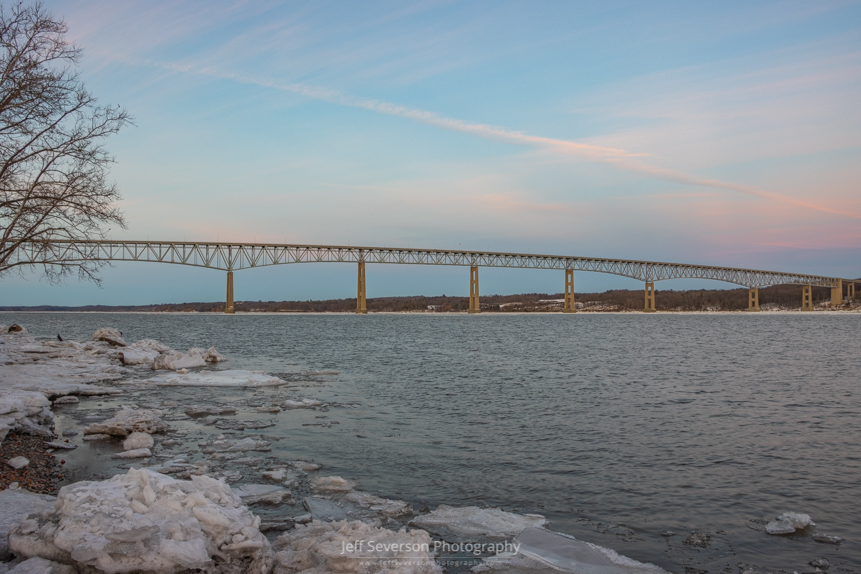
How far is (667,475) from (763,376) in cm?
1590

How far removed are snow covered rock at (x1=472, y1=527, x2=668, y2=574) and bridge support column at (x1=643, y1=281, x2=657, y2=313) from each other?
14507cm

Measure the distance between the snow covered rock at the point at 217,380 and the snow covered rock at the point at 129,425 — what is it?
6961 millimetres

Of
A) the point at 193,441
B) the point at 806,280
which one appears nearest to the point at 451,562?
the point at 193,441

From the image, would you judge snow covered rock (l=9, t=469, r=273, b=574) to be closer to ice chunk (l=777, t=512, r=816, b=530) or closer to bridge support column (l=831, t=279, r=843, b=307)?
ice chunk (l=777, t=512, r=816, b=530)

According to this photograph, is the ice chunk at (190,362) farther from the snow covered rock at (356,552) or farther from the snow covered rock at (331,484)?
the snow covered rock at (356,552)

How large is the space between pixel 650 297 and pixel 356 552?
495 feet

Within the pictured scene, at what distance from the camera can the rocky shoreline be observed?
4.71 m

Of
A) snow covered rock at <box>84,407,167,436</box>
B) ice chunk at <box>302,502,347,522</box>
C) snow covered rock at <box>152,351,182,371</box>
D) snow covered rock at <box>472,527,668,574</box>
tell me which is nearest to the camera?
snow covered rock at <box>472,527,668,574</box>

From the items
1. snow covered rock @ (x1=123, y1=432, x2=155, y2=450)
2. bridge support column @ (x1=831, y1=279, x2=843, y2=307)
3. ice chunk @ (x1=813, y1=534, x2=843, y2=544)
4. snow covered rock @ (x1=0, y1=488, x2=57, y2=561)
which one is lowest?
ice chunk @ (x1=813, y1=534, x2=843, y2=544)

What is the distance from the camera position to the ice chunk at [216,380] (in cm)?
1877

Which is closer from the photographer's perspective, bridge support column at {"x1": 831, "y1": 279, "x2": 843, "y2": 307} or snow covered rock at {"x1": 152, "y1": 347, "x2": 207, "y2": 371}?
snow covered rock at {"x1": 152, "y1": 347, "x2": 207, "y2": 371}

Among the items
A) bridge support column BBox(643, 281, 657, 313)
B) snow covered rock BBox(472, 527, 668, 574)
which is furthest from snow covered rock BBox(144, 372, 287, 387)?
bridge support column BBox(643, 281, 657, 313)

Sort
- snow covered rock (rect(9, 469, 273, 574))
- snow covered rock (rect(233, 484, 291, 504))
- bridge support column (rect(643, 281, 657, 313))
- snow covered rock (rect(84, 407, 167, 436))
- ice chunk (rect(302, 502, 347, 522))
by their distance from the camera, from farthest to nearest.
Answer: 1. bridge support column (rect(643, 281, 657, 313))
2. snow covered rock (rect(84, 407, 167, 436))
3. snow covered rock (rect(233, 484, 291, 504))
4. ice chunk (rect(302, 502, 347, 522))
5. snow covered rock (rect(9, 469, 273, 574))

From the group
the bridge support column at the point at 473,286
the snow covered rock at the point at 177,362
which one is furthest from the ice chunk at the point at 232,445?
the bridge support column at the point at 473,286
